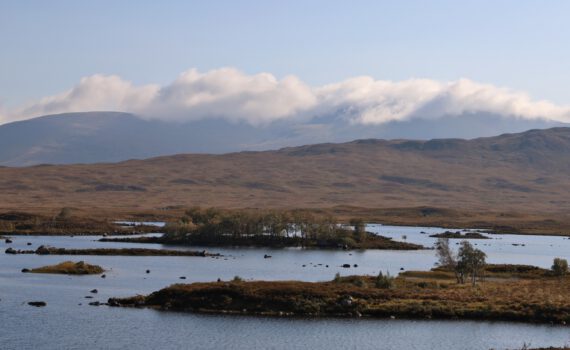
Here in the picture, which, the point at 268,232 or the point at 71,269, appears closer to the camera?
the point at 71,269

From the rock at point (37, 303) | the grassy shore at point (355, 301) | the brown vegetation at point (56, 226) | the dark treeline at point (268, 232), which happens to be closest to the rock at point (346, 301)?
the grassy shore at point (355, 301)

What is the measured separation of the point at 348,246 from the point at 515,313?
8219cm

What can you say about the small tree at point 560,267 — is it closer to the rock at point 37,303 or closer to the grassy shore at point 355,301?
the grassy shore at point 355,301

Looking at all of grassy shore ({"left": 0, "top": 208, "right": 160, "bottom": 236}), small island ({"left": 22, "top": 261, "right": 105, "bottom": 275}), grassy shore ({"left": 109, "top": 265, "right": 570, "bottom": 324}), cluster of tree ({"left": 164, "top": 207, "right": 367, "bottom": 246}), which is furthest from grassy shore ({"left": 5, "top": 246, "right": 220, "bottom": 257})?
grassy shore ({"left": 109, "top": 265, "right": 570, "bottom": 324})

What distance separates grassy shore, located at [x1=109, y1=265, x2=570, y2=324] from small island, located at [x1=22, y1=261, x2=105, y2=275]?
74.4 feet

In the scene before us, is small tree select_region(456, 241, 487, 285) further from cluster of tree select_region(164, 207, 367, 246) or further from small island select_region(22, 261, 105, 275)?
cluster of tree select_region(164, 207, 367, 246)

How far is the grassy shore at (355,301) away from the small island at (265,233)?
7185 centimetres

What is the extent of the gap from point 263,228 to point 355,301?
92760 mm

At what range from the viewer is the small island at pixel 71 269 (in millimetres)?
94562

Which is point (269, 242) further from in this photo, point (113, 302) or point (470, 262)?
point (113, 302)

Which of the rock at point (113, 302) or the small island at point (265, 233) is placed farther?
the small island at point (265, 233)

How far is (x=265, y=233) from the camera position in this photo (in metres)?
165

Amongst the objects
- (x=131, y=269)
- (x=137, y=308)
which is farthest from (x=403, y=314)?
(x=131, y=269)

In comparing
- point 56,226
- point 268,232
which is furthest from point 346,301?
point 56,226
